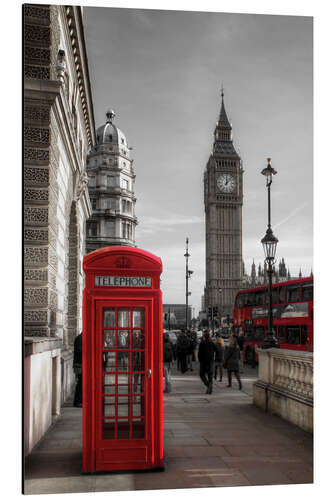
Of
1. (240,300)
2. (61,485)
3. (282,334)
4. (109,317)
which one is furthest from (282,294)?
(61,485)

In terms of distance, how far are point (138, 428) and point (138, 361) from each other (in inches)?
29.1

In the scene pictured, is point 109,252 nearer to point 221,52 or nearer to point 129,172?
point 221,52

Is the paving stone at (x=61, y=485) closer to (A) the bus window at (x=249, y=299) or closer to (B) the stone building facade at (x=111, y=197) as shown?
(A) the bus window at (x=249, y=299)

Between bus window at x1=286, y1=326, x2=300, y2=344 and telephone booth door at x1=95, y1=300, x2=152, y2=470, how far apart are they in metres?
13.6

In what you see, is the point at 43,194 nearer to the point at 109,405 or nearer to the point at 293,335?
the point at 109,405

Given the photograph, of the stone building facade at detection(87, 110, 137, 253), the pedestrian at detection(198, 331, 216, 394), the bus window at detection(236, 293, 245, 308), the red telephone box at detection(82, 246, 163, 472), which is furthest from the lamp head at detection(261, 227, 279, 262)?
the stone building facade at detection(87, 110, 137, 253)

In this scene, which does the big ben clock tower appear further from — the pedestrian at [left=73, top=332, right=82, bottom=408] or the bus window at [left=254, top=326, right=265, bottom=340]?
the pedestrian at [left=73, top=332, right=82, bottom=408]

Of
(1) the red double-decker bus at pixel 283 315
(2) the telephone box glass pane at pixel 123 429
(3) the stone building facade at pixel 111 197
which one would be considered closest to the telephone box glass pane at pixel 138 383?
(2) the telephone box glass pane at pixel 123 429

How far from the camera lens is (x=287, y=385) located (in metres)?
8.47

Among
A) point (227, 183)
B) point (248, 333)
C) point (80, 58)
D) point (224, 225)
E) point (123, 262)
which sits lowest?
point (248, 333)

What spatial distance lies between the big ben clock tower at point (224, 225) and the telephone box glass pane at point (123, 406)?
97.6m

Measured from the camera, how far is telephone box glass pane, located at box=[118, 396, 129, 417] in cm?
540

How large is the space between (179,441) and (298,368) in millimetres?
2164

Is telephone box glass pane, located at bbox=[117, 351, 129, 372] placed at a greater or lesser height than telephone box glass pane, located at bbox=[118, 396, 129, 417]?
greater
